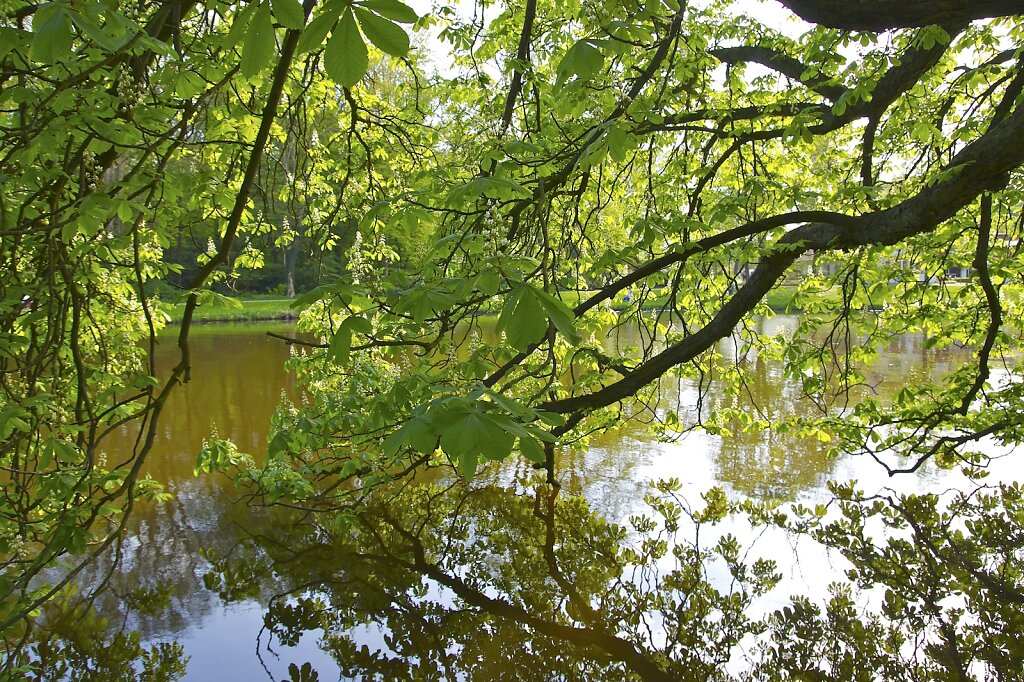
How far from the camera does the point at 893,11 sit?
84.8 inches

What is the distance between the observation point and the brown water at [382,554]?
4.06 metres

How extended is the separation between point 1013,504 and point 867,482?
1160mm

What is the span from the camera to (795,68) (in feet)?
16.7

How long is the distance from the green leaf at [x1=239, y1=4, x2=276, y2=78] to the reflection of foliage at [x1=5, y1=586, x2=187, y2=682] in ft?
12.1

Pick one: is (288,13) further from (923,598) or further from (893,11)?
(923,598)

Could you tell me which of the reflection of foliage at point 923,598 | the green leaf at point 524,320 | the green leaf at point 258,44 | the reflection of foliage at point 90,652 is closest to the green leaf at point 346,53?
the green leaf at point 258,44

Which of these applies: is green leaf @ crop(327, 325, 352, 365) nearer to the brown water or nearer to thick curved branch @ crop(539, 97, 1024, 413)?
thick curved branch @ crop(539, 97, 1024, 413)

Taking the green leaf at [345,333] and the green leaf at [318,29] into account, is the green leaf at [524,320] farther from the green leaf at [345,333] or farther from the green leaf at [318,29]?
the green leaf at [345,333]

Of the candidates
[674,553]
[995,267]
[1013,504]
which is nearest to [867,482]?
[1013,504]

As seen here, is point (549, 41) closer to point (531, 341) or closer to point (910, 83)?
point (910, 83)

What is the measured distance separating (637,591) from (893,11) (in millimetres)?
3752

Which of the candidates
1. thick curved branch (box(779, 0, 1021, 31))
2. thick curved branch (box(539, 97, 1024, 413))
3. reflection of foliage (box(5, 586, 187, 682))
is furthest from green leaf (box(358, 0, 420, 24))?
reflection of foliage (box(5, 586, 187, 682))

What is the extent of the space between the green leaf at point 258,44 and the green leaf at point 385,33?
0.17 meters

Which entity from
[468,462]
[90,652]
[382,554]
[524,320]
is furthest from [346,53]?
[382,554]
